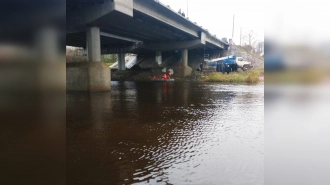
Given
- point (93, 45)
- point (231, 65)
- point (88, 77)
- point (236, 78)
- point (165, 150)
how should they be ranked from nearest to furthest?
point (165, 150), point (88, 77), point (93, 45), point (236, 78), point (231, 65)

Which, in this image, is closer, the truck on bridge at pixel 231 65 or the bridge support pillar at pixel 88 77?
the bridge support pillar at pixel 88 77

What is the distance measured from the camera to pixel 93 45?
1934 centimetres

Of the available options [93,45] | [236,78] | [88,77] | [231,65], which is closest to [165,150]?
[88,77]

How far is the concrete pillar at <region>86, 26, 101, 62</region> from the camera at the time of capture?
19.1 meters

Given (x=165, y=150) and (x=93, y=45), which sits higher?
(x=93, y=45)

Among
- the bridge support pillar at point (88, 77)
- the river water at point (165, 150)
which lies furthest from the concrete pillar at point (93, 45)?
the river water at point (165, 150)

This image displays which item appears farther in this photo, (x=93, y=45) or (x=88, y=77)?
(x=93, y=45)

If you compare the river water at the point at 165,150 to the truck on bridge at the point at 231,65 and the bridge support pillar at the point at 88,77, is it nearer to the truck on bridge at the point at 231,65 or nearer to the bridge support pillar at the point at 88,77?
the bridge support pillar at the point at 88,77

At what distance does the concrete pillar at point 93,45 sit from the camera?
1914 centimetres

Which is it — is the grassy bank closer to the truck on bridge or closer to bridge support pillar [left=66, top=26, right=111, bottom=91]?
the truck on bridge

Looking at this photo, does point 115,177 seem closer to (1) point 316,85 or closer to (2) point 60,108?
(2) point 60,108

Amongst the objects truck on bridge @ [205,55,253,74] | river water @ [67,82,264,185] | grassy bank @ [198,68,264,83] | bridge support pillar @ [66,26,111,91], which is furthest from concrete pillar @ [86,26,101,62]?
truck on bridge @ [205,55,253,74]

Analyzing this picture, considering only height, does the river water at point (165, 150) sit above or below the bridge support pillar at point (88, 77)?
below

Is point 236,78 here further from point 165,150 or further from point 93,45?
point 165,150
